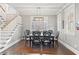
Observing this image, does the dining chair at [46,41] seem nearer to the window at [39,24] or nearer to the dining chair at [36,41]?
the dining chair at [36,41]

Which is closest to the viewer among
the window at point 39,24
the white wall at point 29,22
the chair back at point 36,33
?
the window at point 39,24

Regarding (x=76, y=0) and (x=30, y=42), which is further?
(x=30, y=42)

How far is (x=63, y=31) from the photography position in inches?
276

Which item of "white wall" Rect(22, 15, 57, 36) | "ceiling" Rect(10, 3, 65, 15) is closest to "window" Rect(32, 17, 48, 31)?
"white wall" Rect(22, 15, 57, 36)

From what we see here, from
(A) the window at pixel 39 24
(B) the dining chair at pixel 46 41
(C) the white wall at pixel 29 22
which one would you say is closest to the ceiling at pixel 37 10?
(C) the white wall at pixel 29 22

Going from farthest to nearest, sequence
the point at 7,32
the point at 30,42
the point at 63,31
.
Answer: the point at 63,31
the point at 30,42
the point at 7,32

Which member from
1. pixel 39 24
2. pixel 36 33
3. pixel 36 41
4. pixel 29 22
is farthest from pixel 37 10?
pixel 36 41

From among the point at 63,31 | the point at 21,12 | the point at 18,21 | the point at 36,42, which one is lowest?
the point at 36,42

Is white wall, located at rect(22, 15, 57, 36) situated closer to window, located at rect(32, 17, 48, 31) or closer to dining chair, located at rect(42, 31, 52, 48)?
window, located at rect(32, 17, 48, 31)

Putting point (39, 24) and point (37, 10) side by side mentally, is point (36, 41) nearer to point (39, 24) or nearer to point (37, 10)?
point (39, 24)

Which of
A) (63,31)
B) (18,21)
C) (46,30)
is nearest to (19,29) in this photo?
(18,21)

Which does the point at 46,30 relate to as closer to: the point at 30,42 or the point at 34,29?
the point at 34,29

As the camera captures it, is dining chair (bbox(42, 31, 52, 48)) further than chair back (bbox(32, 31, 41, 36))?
Yes
